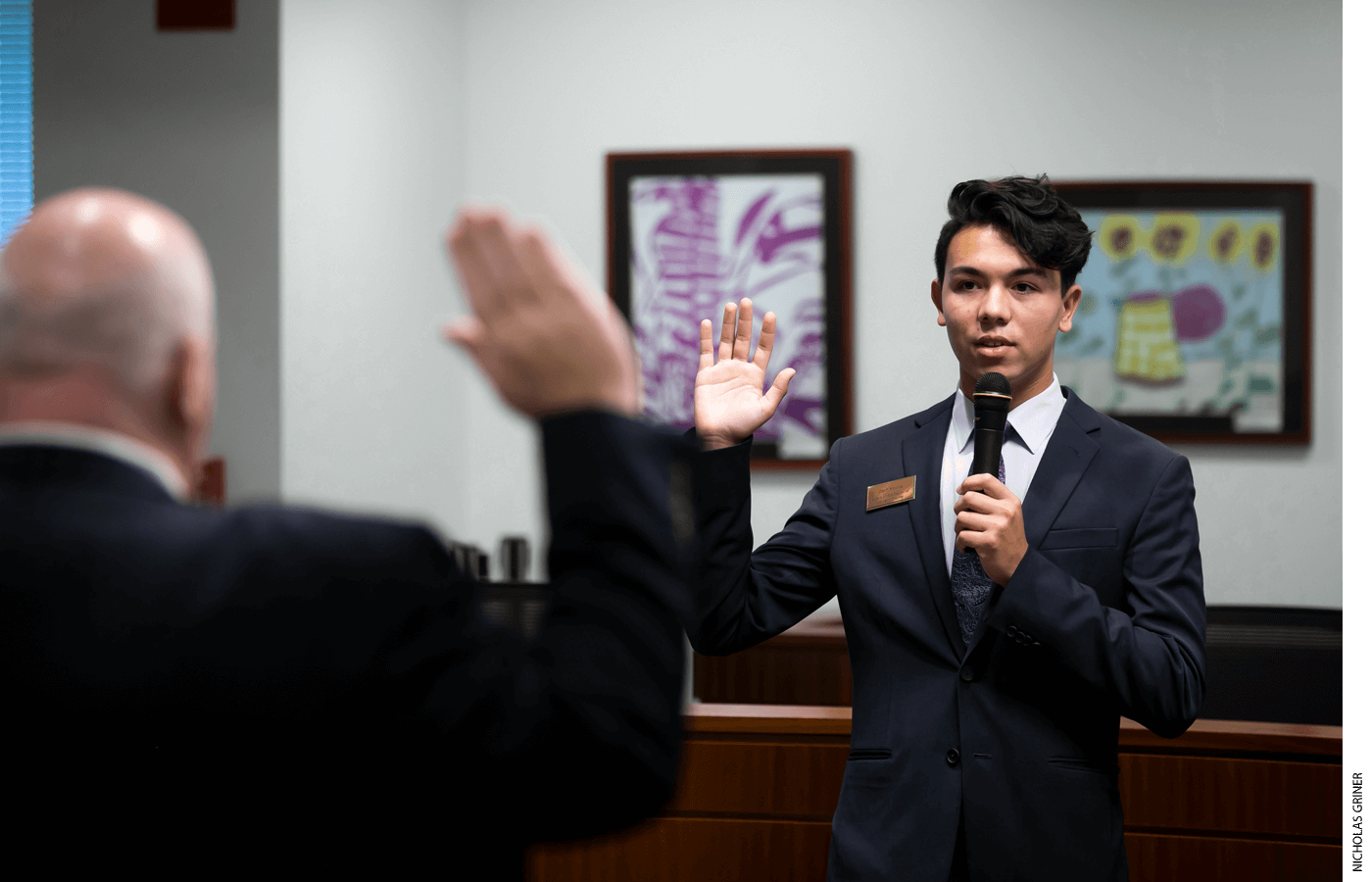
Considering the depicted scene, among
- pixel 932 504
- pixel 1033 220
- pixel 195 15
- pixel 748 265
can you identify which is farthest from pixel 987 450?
pixel 195 15

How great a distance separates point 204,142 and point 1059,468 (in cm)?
270

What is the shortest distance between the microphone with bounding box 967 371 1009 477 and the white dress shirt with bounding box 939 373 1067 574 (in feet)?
0.42

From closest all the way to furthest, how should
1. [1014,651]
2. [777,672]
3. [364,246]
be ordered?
[1014,651]
[777,672]
[364,246]

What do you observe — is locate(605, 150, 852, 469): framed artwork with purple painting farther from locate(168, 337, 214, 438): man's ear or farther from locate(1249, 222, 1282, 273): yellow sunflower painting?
locate(168, 337, 214, 438): man's ear

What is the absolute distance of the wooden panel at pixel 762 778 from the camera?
2.11 metres

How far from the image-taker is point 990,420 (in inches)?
53.8

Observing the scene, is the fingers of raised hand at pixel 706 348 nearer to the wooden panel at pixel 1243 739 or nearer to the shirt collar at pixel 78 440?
the shirt collar at pixel 78 440

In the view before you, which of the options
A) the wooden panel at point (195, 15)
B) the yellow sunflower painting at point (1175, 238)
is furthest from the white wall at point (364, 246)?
the yellow sunflower painting at point (1175, 238)

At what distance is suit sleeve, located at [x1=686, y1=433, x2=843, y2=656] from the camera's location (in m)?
1.48

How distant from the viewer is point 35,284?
0.61 m

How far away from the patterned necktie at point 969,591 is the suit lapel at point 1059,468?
0.06 metres

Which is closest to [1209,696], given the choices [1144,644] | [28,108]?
[1144,644]

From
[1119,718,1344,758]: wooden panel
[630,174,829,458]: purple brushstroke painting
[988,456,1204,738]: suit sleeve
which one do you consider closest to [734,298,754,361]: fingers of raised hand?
[988,456,1204,738]: suit sleeve

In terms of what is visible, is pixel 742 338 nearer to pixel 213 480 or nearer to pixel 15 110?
pixel 213 480
